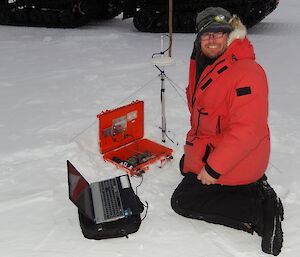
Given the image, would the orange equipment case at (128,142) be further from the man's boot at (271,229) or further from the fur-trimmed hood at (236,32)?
the fur-trimmed hood at (236,32)

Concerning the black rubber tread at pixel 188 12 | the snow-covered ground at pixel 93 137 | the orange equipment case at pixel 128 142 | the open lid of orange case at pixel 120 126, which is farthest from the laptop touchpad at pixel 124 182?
the black rubber tread at pixel 188 12

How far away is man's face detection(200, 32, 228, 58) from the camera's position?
2607 mm

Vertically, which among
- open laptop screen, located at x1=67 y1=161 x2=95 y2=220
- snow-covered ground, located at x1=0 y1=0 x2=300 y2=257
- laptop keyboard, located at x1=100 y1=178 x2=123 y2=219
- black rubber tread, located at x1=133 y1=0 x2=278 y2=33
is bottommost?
snow-covered ground, located at x1=0 y1=0 x2=300 y2=257

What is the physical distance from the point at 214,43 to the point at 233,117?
1.78 feet

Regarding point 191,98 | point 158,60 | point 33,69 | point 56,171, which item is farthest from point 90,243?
point 33,69

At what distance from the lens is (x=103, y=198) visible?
9.73 feet

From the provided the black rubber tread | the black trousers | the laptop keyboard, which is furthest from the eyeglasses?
the black rubber tread

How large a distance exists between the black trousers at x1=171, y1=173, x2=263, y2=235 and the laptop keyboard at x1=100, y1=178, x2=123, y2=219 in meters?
0.44

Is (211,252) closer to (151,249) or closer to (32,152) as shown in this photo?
(151,249)

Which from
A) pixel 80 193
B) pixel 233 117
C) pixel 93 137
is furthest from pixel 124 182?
pixel 93 137


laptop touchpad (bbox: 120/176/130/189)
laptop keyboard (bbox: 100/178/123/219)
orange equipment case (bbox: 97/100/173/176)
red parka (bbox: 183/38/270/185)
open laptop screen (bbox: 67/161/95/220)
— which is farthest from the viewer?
orange equipment case (bbox: 97/100/173/176)

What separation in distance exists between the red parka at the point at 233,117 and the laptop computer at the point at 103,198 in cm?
63

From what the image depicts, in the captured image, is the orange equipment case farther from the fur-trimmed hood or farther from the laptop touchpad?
the fur-trimmed hood

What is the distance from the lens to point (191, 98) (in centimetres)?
312
